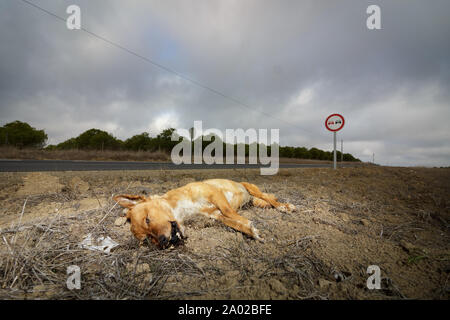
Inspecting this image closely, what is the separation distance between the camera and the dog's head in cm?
222

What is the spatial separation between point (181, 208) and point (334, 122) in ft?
34.8

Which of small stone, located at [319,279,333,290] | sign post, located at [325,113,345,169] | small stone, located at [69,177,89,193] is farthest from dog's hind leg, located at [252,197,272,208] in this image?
sign post, located at [325,113,345,169]

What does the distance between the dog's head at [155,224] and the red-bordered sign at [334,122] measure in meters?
10.7

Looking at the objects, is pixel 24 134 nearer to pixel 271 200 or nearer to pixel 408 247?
pixel 271 200

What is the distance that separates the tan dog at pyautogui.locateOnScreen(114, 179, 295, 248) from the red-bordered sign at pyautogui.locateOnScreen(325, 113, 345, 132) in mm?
8657

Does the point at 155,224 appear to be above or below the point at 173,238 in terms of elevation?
above

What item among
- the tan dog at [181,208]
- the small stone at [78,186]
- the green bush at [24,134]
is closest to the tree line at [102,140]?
the green bush at [24,134]

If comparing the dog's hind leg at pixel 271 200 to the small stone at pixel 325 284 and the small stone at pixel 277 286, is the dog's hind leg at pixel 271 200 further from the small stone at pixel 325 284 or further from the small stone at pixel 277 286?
the small stone at pixel 277 286

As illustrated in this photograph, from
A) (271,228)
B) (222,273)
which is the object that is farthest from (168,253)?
(271,228)

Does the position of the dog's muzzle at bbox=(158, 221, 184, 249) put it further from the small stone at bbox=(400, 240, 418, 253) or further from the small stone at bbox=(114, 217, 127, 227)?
the small stone at bbox=(400, 240, 418, 253)

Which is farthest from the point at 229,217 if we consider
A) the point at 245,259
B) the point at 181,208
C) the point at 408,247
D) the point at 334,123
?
the point at 334,123

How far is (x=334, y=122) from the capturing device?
10469 mm

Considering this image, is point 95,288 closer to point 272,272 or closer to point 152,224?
point 152,224
